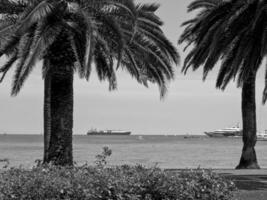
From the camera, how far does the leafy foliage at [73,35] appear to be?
1656 cm

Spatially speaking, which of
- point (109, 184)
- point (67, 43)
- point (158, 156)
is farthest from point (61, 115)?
point (158, 156)

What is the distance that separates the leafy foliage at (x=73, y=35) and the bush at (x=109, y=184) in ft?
16.9

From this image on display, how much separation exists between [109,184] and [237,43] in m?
11.9

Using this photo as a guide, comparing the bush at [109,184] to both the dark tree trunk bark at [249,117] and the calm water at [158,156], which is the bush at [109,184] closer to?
the calm water at [158,156]

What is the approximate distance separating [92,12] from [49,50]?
1.92 meters

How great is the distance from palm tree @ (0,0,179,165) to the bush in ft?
17.0

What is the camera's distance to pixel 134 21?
1698cm

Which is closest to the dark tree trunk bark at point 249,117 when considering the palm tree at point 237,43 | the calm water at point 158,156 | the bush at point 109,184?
the palm tree at point 237,43

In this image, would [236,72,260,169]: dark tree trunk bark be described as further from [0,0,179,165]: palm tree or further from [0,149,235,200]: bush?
[0,149,235,200]: bush

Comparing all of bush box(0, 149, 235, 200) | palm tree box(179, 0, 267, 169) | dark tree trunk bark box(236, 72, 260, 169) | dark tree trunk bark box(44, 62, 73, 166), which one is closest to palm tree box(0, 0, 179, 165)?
dark tree trunk bark box(44, 62, 73, 166)

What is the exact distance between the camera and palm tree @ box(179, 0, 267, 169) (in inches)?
770

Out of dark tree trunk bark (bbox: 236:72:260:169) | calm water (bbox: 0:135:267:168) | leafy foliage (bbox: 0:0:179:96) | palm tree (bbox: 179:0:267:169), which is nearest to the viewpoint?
leafy foliage (bbox: 0:0:179:96)

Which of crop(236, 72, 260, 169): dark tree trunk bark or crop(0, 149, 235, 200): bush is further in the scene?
crop(236, 72, 260, 169): dark tree trunk bark

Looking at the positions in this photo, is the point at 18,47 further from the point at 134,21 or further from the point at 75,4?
the point at 134,21
